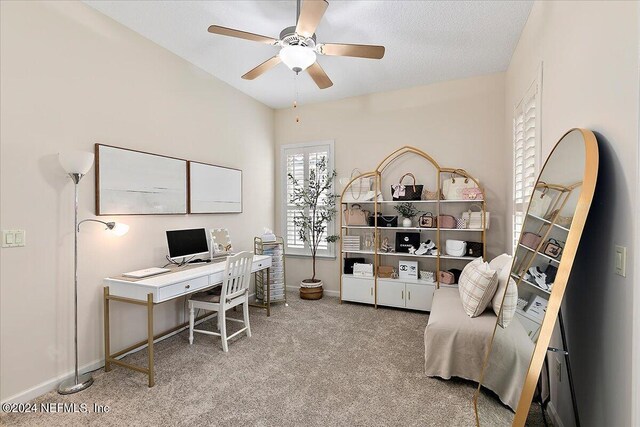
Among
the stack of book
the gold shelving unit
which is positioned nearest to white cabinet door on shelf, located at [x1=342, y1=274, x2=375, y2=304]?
the stack of book

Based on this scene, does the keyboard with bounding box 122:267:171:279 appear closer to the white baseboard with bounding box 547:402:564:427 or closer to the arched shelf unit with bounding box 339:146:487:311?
the arched shelf unit with bounding box 339:146:487:311

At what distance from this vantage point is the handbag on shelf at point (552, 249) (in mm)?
1460

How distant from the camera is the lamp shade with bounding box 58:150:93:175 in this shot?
2211 mm

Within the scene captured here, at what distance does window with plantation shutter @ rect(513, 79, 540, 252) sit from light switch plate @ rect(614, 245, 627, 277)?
1233 millimetres

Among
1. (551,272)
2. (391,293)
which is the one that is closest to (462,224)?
(391,293)

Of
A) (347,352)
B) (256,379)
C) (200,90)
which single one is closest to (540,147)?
(347,352)

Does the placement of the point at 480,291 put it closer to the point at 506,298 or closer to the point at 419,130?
the point at 506,298

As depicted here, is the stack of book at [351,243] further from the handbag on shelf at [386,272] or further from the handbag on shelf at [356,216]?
the handbag on shelf at [386,272]

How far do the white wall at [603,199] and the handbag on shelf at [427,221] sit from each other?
213 centimetres

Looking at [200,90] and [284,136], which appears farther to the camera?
[284,136]

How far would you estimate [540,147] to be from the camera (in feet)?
7.59

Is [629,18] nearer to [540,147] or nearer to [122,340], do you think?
[540,147]

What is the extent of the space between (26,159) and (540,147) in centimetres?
375

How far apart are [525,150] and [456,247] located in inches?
58.0
